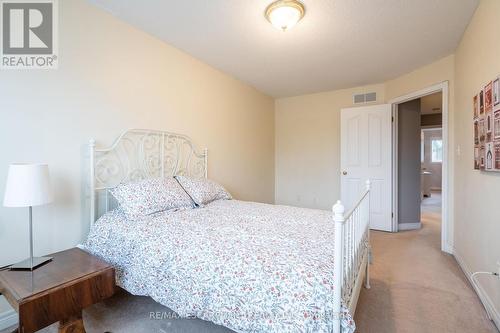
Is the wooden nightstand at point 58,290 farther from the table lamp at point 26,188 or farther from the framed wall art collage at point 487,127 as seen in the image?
the framed wall art collage at point 487,127

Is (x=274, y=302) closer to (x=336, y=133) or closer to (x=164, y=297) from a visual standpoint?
(x=164, y=297)

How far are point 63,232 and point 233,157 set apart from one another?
2.36 m

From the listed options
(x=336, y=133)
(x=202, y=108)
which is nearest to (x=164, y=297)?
(x=202, y=108)

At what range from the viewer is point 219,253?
4.52ft

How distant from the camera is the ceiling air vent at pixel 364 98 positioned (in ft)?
13.7

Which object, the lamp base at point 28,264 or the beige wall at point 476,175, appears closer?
the lamp base at point 28,264

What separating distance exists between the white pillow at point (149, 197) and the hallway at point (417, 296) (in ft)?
5.73

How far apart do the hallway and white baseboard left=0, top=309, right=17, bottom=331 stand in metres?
2.40

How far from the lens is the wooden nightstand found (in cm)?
122

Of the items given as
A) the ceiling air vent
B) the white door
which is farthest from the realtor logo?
the ceiling air vent

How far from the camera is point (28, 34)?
1.88 meters

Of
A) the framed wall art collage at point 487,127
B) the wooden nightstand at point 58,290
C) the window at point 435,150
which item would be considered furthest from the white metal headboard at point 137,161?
the window at point 435,150

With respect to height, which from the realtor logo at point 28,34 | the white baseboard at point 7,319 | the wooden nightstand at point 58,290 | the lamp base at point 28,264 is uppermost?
the realtor logo at point 28,34

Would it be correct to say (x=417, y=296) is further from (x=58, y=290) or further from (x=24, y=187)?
(x=24, y=187)
